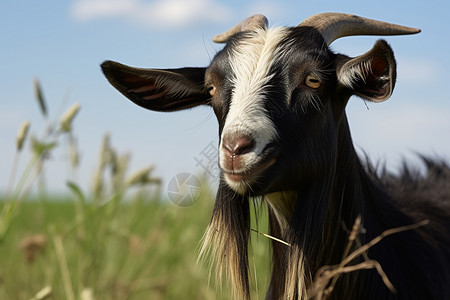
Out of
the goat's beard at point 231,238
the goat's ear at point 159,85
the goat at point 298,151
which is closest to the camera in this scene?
the goat at point 298,151

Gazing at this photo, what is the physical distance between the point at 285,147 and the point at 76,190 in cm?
143

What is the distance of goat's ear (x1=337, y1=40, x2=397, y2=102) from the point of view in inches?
96.7

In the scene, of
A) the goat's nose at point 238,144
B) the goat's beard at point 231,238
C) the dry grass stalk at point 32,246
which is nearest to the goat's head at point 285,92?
the goat's nose at point 238,144

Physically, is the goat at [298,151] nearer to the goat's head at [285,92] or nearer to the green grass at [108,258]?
the goat's head at [285,92]

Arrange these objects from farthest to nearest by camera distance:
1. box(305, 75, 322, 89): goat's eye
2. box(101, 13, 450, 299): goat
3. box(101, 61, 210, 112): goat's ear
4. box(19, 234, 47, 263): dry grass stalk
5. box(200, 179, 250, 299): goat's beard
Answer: box(19, 234, 47, 263): dry grass stalk
box(101, 61, 210, 112): goat's ear
box(200, 179, 250, 299): goat's beard
box(305, 75, 322, 89): goat's eye
box(101, 13, 450, 299): goat

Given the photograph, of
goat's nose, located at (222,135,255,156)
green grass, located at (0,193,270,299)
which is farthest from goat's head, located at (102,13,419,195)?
green grass, located at (0,193,270,299)

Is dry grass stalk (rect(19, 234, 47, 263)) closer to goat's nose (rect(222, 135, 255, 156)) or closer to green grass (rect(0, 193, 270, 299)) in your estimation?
green grass (rect(0, 193, 270, 299))

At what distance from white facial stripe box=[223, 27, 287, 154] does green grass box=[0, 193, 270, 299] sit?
1.36 metres

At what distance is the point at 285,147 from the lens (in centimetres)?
243

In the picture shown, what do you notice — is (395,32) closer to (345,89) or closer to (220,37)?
(345,89)

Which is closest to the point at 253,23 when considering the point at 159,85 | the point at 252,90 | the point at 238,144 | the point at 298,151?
the point at 159,85

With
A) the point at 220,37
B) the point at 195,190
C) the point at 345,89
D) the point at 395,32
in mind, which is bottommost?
the point at 195,190

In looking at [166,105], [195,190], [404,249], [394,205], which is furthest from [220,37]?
[404,249]

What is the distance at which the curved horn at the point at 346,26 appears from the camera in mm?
2814
